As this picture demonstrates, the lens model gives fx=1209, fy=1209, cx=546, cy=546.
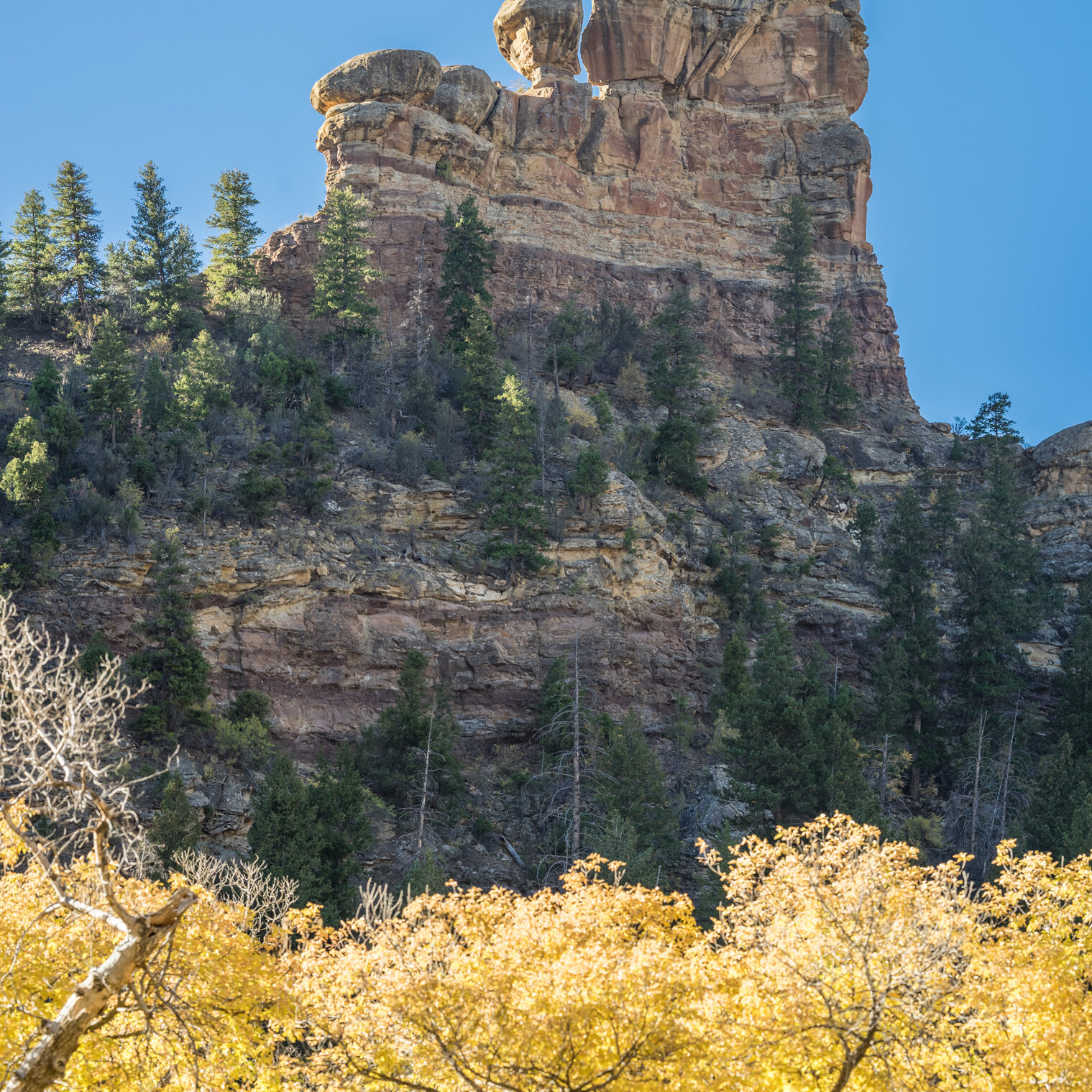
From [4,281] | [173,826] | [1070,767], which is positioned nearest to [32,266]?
[4,281]

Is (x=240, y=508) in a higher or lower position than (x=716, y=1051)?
higher

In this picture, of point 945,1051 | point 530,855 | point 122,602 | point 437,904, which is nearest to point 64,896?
point 437,904

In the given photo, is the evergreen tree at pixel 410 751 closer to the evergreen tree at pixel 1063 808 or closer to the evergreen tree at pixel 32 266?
the evergreen tree at pixel 1063 808

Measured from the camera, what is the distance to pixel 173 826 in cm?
3138

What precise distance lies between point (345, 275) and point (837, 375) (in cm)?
2694

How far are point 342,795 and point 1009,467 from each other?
36.5 m

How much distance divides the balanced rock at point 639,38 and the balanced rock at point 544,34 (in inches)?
62.1

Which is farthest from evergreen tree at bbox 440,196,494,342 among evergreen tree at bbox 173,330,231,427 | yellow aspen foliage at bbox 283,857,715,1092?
yellow aspen foliage at bbox 283,857,715,1092

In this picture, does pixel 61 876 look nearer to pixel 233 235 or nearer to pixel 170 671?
pixel 170 671

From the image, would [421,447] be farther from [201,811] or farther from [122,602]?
[201,811]

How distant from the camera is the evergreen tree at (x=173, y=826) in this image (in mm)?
30969

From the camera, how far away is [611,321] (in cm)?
6669

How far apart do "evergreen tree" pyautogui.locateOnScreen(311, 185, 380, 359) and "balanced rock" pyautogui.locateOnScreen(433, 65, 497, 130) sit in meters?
10.9

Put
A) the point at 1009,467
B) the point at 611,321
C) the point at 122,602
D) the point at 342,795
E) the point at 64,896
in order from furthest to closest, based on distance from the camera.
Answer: the point at 611,321 → the point at 1009,467 → the point at 122,602 → the point at 342,795 → the point at 64,896
